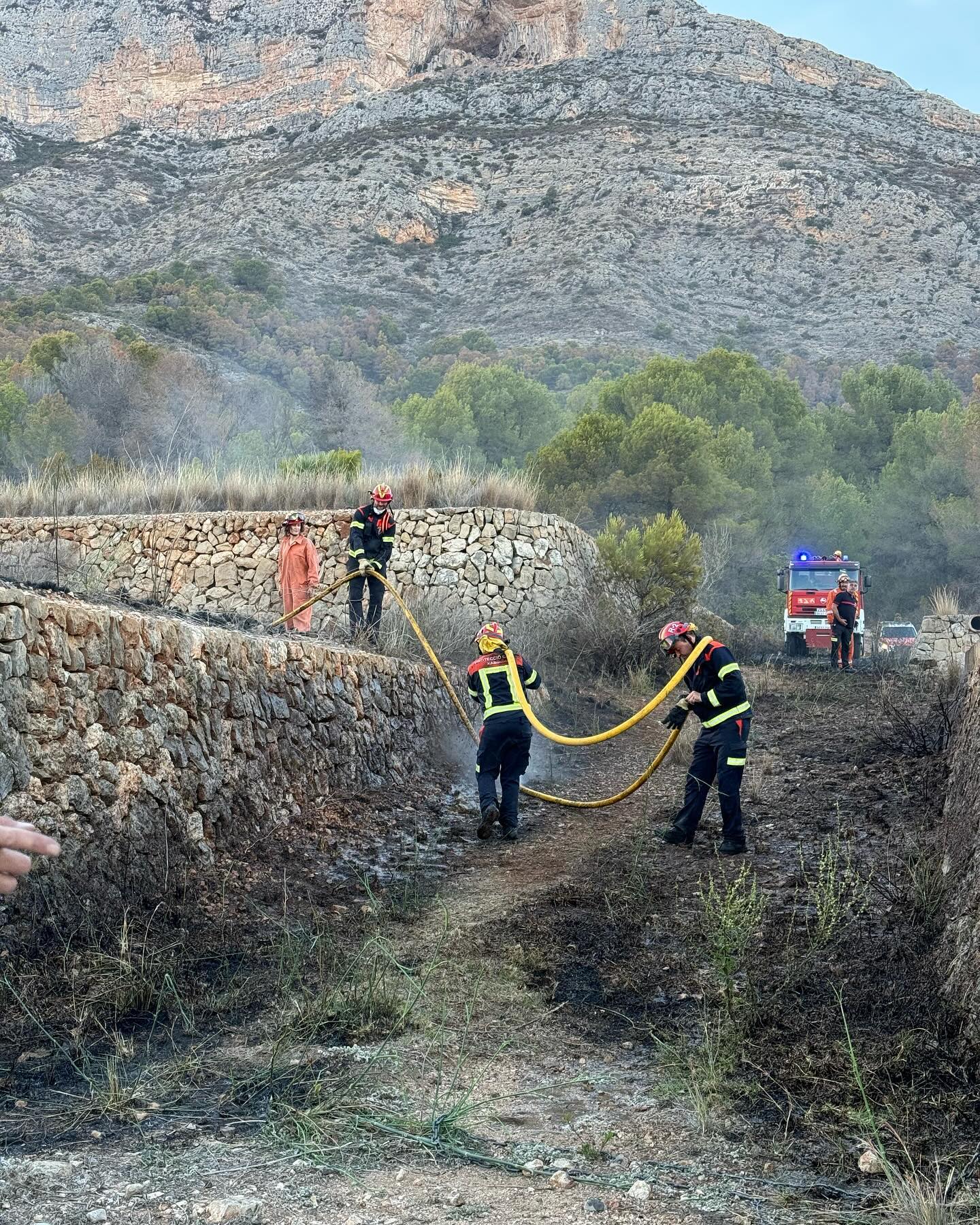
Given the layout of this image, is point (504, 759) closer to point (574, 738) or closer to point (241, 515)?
point (574, 738)

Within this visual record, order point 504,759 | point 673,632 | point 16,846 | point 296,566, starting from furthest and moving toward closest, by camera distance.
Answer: point 296,566, point 504,759, point 673,632, point 16,846

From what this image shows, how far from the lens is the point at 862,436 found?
3872 centimetres

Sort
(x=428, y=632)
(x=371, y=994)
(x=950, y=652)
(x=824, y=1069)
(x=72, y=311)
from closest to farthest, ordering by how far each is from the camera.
→ (x=824, y=1069), (x=371, y=994), (x=428, y=632), (x=950, y=652), (x=72, y=311)

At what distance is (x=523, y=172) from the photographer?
66750 millimetres

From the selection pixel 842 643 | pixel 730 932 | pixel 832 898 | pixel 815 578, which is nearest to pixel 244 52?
pixel 815 578

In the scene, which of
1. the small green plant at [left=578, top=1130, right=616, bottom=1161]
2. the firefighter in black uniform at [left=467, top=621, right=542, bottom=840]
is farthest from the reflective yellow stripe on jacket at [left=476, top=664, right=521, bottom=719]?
the small green plant at [left=578, top=1130, right=616, bottom=1161]

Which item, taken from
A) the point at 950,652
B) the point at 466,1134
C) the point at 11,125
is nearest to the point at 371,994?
the point at 466,1134

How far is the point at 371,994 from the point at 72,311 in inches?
1883

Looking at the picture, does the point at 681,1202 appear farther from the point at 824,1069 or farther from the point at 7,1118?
the point at 7,1118

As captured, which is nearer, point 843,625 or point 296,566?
point 296,566

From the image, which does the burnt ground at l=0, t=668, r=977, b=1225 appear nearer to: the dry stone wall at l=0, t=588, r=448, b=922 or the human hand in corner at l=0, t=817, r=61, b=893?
the dry stone wall at l=0, t=588, r=448, b=922

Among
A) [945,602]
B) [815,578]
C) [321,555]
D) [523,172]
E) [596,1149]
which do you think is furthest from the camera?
[523,172]

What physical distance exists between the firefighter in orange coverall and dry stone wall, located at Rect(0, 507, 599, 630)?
3.97m

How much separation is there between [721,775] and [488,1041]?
3.65m
